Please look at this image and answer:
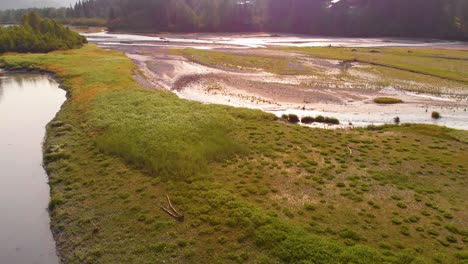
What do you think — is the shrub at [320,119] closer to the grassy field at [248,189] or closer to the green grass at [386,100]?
the grassy field at [248,189]

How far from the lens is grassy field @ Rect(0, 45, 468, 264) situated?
18000mm

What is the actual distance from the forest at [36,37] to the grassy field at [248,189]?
217ft

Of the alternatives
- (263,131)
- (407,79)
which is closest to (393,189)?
(263,131)

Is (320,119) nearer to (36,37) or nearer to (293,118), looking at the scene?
(293,118)

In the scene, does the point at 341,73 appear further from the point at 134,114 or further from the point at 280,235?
the point at 280,235

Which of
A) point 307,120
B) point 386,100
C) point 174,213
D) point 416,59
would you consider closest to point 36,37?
point 307,120

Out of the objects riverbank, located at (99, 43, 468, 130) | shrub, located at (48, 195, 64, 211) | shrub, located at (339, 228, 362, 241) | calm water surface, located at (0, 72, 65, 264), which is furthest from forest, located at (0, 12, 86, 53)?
shrub, located at (339, 228, 362, 241)

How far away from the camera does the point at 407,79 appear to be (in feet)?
212

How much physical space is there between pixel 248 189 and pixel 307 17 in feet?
535

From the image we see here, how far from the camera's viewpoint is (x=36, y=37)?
94.2 metres

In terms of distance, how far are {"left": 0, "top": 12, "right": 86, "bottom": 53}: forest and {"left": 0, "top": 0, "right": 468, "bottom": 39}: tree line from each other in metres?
79.9

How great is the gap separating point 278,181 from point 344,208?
5078mm

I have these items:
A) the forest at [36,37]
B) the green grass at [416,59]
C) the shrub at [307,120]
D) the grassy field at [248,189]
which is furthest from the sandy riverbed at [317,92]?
the forest at [36,37]

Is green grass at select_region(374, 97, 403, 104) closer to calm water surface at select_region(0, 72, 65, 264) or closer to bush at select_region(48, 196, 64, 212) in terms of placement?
bush at select_region(48, 196, 64, 212)
